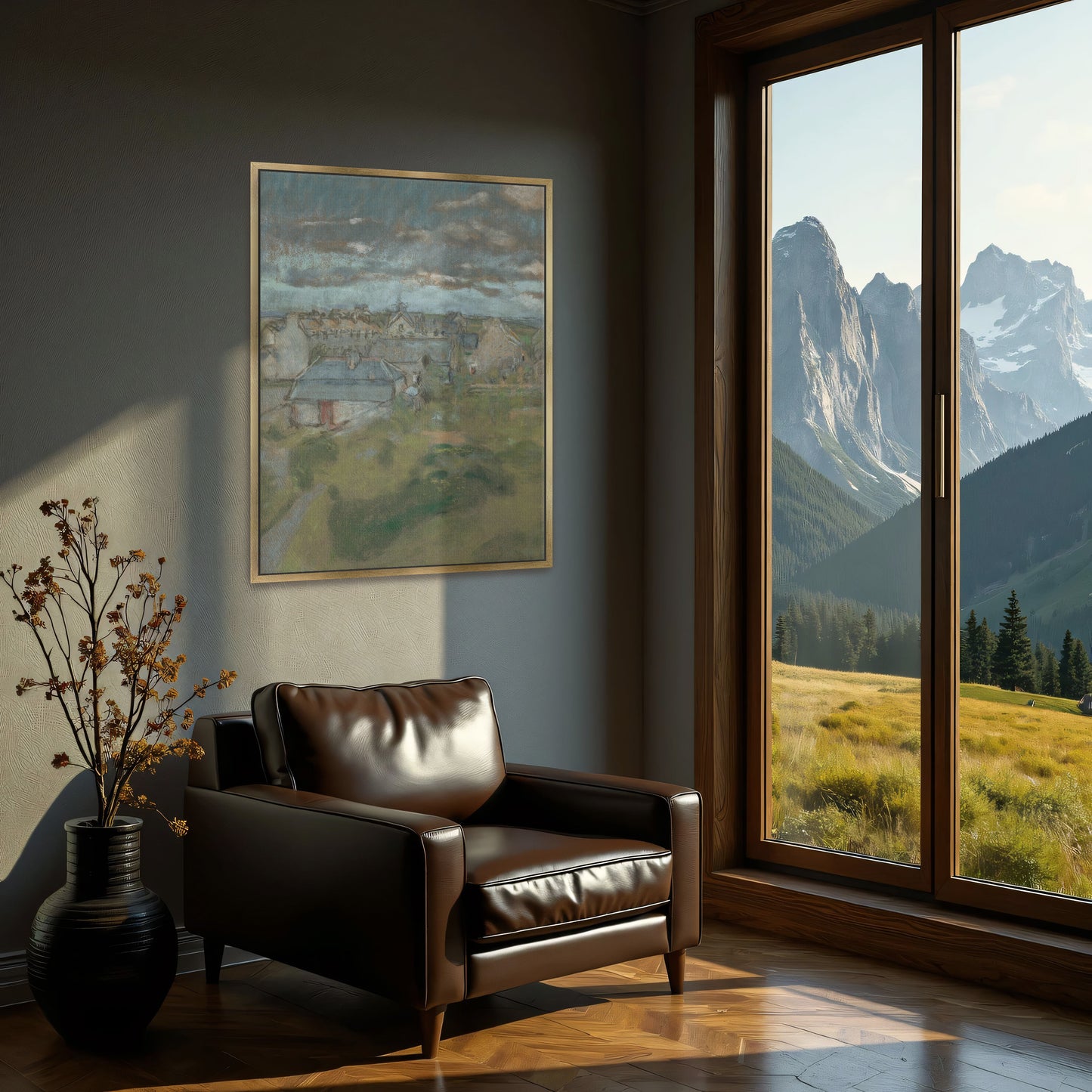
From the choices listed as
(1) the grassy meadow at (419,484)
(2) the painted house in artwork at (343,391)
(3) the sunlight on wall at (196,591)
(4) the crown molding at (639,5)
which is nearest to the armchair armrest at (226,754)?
(3) the sunlight on wall at (196,591)

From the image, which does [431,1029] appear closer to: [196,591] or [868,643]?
[196,591]

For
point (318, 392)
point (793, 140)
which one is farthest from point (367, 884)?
point (793, 140)

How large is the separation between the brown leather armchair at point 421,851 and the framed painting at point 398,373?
0.57 metres

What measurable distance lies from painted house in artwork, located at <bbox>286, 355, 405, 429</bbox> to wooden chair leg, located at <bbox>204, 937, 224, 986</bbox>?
149 cm

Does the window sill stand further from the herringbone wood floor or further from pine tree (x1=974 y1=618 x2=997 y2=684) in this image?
pine tree (x1=974 y1=618 x2=997 y2=684)

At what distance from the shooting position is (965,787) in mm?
3797

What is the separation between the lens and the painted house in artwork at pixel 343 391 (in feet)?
12.6

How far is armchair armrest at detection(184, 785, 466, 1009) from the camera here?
9.45 feet

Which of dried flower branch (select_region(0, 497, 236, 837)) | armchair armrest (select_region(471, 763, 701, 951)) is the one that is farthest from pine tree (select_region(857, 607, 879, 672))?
dried flower branch (select_region(0, 497, 236, 837))

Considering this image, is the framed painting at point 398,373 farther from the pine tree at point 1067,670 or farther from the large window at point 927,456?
the pine tree at point 1067,670

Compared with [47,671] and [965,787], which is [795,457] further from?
[47,671]

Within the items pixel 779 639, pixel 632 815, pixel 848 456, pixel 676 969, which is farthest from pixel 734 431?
pixel 676 969

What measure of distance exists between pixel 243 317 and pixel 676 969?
7.15ft

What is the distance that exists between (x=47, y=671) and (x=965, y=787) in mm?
2599
